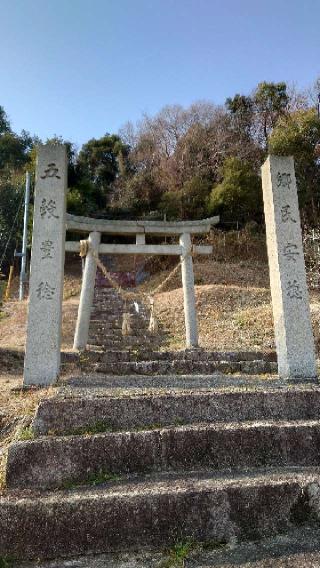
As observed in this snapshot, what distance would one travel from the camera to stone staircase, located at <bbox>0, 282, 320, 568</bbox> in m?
2.46

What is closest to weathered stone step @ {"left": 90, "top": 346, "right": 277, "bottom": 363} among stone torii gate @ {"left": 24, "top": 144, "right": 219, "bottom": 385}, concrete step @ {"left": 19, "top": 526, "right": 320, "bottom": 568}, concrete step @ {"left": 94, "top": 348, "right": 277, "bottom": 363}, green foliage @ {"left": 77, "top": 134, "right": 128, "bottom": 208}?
concrete step @ {"left": 94, "top": 348, "right": 277, "bottom": 363}

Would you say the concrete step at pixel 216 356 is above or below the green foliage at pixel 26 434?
above

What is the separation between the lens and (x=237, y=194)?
23031 mm

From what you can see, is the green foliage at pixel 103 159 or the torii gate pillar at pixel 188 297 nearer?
the torii gate pillar at pixel 188 297

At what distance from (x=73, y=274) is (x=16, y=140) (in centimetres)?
1347

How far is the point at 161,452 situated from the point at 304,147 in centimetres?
2123

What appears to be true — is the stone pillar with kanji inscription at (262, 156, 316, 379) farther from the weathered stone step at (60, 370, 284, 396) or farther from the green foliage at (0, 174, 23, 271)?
the green foliage at (0, 174, 23, 271)

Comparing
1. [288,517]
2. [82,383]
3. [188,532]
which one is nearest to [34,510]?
[188,532]

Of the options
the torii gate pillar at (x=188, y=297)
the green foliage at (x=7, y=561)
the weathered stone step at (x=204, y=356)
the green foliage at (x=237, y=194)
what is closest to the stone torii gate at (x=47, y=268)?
the green foliage at (x=7, y=561)

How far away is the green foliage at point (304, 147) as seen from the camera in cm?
2111

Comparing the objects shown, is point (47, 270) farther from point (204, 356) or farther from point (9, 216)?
point (9, 216)

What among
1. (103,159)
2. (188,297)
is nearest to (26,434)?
(188,297)

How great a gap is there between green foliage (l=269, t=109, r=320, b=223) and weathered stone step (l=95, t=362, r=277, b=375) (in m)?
16.9

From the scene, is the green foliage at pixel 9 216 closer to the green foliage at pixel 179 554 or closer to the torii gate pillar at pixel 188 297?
the torii gate pillar at pixel 188 297
